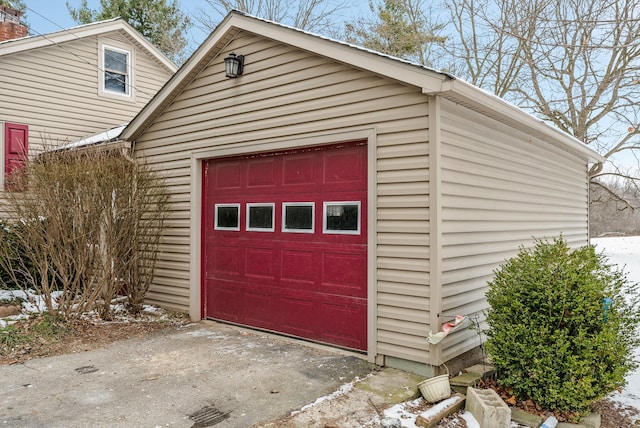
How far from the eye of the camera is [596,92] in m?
13.6

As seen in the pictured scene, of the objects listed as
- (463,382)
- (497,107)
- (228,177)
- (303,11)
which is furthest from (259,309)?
(303,11)

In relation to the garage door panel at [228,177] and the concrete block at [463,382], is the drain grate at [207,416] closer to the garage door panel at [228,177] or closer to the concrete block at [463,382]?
the concrete block at [463,382]

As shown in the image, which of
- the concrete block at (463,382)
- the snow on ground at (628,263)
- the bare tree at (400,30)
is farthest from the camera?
the bare tree at (400,30)

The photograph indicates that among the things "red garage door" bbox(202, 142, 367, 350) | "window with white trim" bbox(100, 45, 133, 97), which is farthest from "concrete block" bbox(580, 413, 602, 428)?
"window with white trim" bbox(100, 45, 133, 97)

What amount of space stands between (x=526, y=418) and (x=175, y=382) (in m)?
3.00

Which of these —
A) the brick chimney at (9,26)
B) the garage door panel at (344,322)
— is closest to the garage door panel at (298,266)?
the garage door panel at (344,322)

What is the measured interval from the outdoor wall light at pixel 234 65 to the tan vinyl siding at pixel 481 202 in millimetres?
2945

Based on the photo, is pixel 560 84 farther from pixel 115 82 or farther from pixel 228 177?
pixel 115 82

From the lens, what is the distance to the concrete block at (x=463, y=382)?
4.10 m

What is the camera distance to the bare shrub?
5.91 meters

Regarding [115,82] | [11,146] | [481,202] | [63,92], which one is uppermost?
[115,82]

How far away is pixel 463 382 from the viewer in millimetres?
4117

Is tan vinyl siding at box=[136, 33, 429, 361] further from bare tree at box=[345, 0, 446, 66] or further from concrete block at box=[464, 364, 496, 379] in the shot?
bare tree at box=[345, 0, 446, 66]

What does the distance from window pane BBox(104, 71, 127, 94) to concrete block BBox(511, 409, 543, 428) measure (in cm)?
1108
